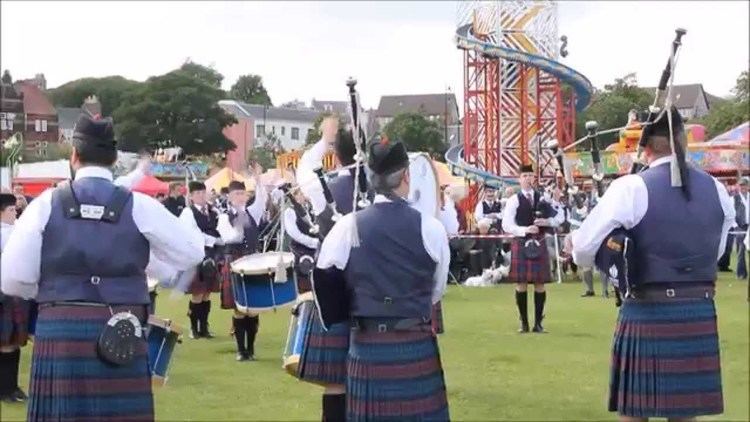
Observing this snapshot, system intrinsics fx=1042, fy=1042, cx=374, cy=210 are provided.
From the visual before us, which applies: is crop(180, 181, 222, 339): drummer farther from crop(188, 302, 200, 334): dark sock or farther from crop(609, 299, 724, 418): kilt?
crop(609, 299, 724, 418): kilt

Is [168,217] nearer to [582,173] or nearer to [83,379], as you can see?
[83,379]

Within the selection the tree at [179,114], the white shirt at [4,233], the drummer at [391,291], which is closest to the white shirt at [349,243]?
the drummer at [391,291]

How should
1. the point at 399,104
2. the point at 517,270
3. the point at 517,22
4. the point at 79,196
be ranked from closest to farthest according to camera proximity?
1. the point at 79,196
2. the point at 517,270
3. the point at 517,22
4. the point at 399,104

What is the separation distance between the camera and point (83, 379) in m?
4.02

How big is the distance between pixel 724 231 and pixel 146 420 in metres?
2.65

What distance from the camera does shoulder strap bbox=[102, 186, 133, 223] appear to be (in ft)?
12.9

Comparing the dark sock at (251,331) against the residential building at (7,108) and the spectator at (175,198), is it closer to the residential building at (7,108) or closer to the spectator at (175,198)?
the residential building at (7,108)

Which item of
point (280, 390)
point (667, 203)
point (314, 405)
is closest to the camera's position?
point (667, 203)

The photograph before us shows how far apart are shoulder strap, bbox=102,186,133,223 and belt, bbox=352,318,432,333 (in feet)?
3.33

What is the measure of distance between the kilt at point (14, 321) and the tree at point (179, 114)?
3161 centimetres

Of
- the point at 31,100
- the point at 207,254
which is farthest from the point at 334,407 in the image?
the point at 31,100

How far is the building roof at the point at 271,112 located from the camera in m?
70.0

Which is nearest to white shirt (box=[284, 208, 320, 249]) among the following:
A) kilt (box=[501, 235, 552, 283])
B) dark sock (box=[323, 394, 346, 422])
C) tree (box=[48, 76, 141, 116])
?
kilt (box=[501, 235, 552, 283])

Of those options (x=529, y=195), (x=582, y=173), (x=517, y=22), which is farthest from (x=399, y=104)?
(x=529, y=195)
